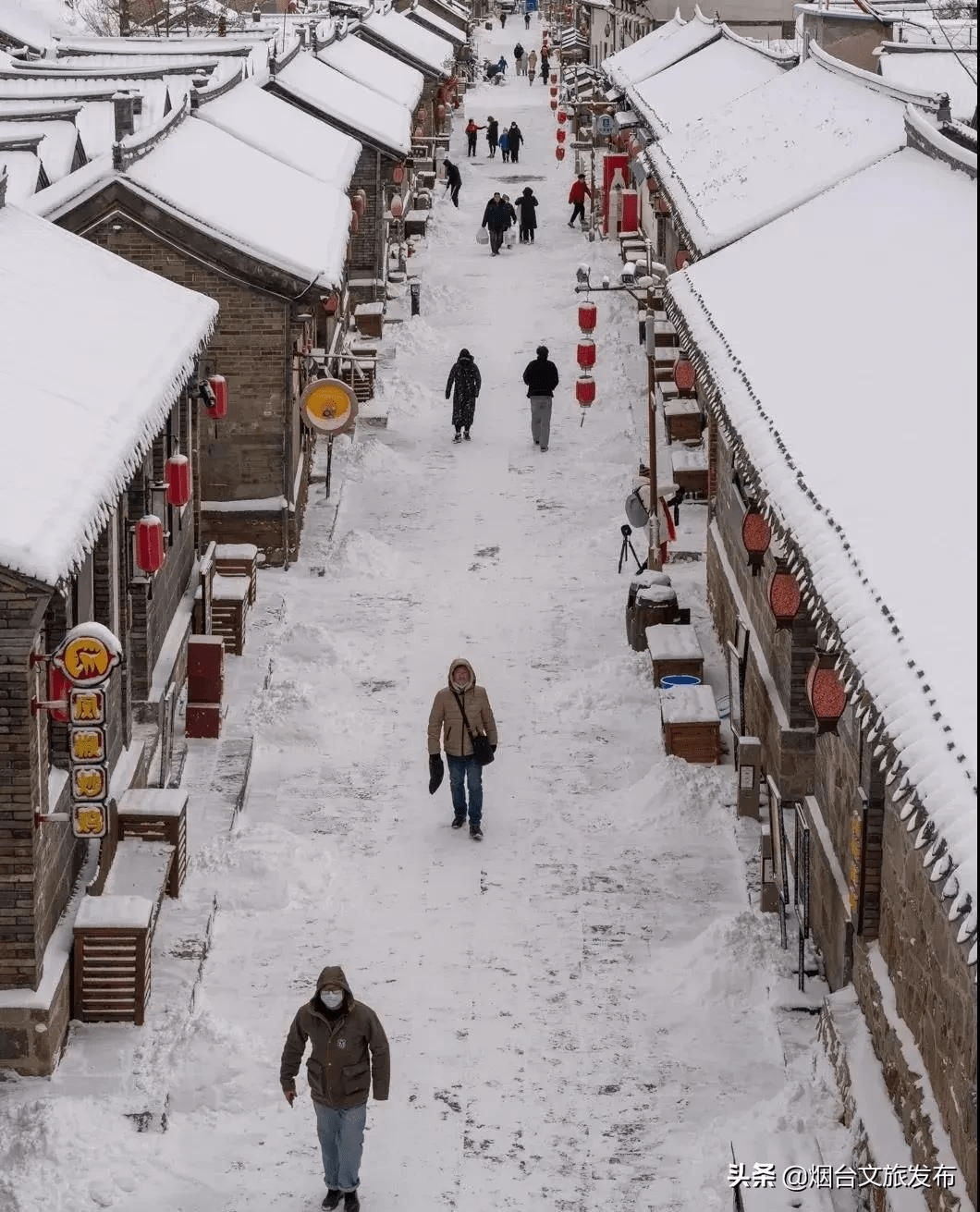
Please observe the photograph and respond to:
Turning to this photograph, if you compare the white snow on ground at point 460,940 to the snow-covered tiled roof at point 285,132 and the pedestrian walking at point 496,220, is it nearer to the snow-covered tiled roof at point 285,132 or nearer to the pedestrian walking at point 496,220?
the snow-covered tiled roof at point 285,132

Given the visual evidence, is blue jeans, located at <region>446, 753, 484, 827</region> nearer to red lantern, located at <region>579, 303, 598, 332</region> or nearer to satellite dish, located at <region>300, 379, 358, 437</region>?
satellite dish, located at <region>300, 379, 358, 437</region>

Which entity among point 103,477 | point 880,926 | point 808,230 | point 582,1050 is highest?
point 808,230

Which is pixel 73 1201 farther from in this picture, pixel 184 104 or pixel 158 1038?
pixel 184 104

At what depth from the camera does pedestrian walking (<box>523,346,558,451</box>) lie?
25.1m

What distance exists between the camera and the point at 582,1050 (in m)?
11.3

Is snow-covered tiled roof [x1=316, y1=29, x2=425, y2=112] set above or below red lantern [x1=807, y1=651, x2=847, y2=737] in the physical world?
above

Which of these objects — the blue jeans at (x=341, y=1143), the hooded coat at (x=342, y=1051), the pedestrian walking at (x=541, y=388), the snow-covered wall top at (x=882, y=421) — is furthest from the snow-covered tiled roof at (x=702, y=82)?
the blue jeans at (x=341, y=1143)

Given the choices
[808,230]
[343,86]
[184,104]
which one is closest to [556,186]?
[343,86]

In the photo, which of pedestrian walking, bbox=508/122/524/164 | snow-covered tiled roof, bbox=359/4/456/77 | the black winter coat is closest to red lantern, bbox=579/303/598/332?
the black winter coat

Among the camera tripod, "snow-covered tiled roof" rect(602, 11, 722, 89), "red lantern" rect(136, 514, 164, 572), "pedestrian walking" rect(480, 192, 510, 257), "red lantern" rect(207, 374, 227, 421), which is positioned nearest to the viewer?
"red lantern" rect(136, 514, 164, 572)

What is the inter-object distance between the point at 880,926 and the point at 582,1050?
82.6 inches

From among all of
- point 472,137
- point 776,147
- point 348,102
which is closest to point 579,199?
point 348,102

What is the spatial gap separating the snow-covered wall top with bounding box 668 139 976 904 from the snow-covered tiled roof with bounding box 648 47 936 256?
196cm

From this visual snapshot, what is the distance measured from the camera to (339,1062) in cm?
934
